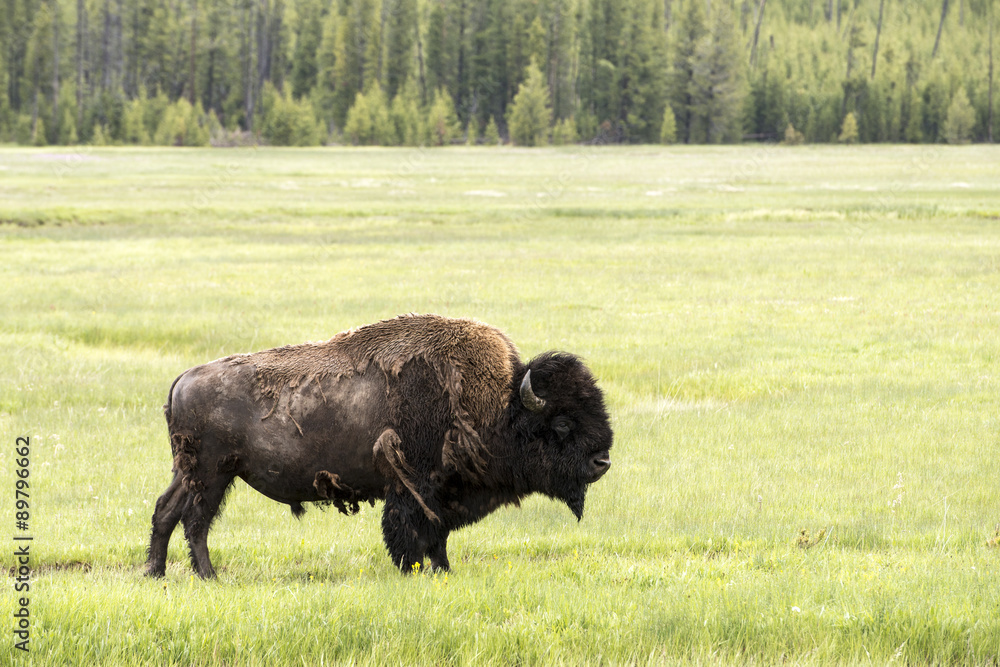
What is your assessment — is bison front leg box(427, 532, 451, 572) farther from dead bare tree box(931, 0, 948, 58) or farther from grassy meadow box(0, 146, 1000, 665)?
dead bare tree box(931, 0, 948, 58)

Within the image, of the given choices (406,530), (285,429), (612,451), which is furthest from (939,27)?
(285,429)

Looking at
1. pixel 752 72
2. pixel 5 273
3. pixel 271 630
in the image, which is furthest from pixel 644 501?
pixel 752 72

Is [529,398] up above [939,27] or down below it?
below

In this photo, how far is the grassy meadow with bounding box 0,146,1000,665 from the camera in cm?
518

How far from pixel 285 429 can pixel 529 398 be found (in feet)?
5.45

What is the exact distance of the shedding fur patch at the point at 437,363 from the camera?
21.8 ft

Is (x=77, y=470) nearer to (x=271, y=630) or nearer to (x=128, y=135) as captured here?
(x=271, y=630)

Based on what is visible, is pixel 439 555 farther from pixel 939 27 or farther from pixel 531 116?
pixel 939 27

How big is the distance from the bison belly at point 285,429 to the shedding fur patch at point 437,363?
122 mm

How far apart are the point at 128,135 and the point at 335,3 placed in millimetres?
49516

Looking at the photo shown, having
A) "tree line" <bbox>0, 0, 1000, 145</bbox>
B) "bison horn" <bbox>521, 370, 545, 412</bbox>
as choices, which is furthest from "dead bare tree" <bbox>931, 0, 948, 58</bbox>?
"bison horn" <bbox>521, 370, 545, 412</bbox>

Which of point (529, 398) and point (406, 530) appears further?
point (529, 398)

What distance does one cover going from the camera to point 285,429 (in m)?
6.56

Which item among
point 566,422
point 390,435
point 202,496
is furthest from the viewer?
point 566,422
